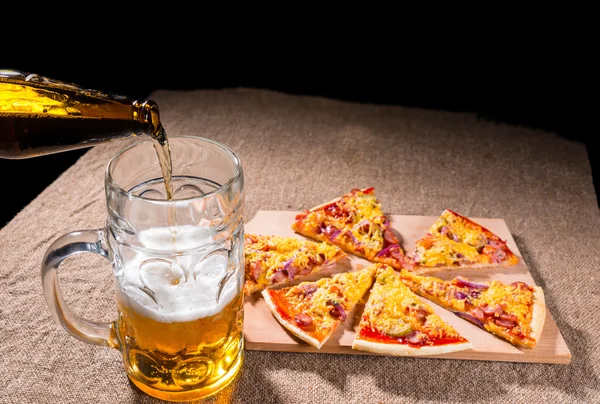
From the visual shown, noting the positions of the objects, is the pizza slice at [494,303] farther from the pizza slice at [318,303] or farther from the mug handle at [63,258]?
the mug handle at [63,258]

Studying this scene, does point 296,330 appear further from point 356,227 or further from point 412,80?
point 412,80

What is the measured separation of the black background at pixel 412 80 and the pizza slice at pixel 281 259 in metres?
1.68

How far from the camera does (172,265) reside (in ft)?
4.55

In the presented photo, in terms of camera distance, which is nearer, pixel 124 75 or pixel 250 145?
pixel 250 145

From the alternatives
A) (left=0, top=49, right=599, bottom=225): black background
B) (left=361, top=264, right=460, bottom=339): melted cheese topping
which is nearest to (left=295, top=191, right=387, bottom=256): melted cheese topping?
(left=361, top=264, right=460, bottom=339): melted cheese topping

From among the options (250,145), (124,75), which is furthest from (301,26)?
(124,75)

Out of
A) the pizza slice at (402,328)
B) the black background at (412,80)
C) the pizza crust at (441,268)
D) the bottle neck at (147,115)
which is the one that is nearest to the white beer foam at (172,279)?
the bottle neck at (147,115)

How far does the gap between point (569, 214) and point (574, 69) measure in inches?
53.7

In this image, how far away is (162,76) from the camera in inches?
167

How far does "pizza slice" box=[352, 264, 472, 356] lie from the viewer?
5.72 ft

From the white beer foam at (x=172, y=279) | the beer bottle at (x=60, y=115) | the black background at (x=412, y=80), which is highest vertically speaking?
the beer bottle at (x=60, y=115)

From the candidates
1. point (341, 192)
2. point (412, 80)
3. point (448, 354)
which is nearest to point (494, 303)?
point (448, 354)

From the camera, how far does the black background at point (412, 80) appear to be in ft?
11.9

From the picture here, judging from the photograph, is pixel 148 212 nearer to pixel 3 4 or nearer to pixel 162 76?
pixel 162 76
